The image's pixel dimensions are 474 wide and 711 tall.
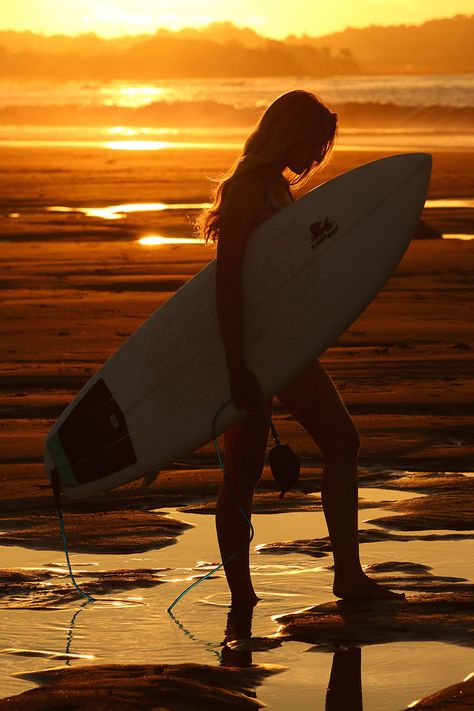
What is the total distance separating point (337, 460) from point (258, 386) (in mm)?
396

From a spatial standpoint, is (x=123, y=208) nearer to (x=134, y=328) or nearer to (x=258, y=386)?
(x=134, y=328)

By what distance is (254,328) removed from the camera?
4.64m

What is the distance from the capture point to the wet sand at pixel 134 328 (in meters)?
5.84

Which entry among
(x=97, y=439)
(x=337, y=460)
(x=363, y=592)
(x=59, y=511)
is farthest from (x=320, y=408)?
(x=59, y=511)

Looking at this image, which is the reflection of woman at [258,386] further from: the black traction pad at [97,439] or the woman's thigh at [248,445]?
the black traction pad at [97,439]

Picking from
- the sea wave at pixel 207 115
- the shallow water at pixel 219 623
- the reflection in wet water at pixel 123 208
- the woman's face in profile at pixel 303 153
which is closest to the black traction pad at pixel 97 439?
the shallow water at pixel 219 623

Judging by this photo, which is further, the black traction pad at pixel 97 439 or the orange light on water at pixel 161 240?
the orange light on water at pixel 161 240

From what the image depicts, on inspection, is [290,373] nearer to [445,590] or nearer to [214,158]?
[445,590]

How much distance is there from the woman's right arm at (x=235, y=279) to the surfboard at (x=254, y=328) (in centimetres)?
11

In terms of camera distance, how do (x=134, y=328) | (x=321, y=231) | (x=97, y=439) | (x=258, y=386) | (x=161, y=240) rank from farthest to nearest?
(x=161, y=240), (x=134, y=328), (x=97, y=439), (x=321, y=231), (x=258, y=386)

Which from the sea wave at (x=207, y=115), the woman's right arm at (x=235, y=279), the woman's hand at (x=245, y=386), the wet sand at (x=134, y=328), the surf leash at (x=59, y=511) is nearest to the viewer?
the woman's right arm at (x=235, y=279)

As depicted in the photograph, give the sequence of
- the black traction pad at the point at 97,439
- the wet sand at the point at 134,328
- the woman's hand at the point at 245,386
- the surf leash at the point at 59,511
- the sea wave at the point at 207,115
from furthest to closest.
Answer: the sea wave at the point at 207,115
the wet sand at the point at 134,328
the black traction pad at the point at 97,439
the surf leash at the point at 59,511
the woman's hand at the point at 245,386

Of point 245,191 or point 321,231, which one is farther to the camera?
point 321,231

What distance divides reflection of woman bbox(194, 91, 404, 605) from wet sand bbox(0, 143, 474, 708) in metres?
0.40
